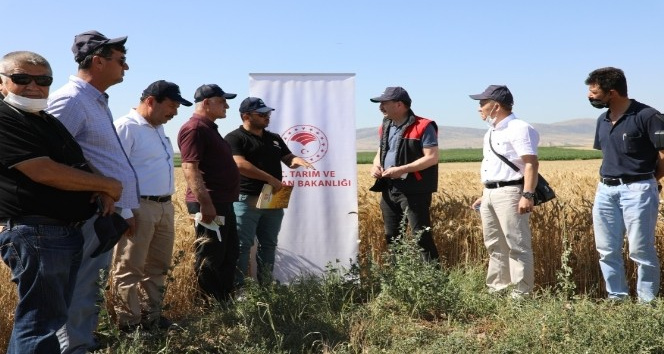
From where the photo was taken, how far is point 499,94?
19.6ft

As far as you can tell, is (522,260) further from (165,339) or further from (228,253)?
(165,339)

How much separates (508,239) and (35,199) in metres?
4.05

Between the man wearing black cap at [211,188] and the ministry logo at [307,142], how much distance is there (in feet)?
3.08

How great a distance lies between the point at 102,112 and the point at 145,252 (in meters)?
1.31

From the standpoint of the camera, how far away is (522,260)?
596 centimetres

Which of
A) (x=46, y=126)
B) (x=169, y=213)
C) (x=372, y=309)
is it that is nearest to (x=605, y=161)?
(x=372, y=309)

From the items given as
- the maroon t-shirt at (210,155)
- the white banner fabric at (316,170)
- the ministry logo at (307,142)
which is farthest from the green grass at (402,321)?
the ministry logo at (307,142)

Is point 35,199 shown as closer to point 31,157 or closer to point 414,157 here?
point 31,157

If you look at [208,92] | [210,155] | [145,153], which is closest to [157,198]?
[145,153]

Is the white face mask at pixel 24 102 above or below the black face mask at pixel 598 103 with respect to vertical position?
below

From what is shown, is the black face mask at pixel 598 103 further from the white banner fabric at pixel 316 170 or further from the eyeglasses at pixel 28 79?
the eyeglasses at pixel 28 79

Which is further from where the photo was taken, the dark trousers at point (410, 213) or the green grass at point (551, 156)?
the green grass at point (551, 156)

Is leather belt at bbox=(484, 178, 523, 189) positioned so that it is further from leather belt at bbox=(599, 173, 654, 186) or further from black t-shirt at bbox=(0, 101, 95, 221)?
black t-shirt at bbox=(0, 101, 95, 221)

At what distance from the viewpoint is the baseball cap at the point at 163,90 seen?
5309mm
